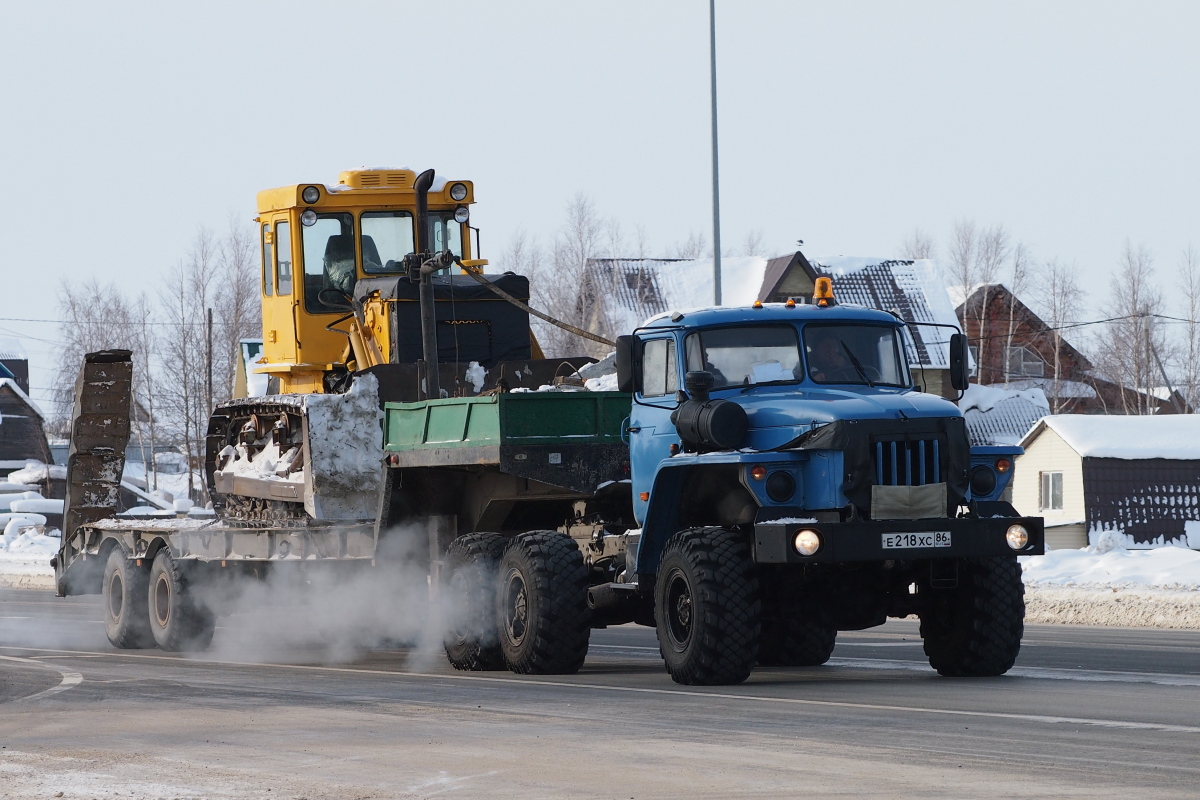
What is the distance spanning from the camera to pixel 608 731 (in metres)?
10.4

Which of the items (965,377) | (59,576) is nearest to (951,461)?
(965,377)

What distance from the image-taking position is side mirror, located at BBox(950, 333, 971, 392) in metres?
14.0

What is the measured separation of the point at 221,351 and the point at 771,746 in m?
66.3

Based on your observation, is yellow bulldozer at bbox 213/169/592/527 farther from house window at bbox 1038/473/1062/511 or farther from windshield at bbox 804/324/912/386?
house window at bbox 1038/473/1062/511

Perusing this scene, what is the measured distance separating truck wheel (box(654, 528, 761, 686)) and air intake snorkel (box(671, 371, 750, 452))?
25.6 inches

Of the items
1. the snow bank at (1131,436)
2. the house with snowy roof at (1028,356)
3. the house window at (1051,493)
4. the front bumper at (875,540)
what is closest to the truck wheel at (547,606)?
the front bumper at (875,540)

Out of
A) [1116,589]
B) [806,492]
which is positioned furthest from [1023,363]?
Result: [806,492]

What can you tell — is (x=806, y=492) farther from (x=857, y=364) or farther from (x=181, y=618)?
(x=181, y=618)

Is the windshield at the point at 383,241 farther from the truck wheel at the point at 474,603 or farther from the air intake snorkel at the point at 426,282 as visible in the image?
the truck wheel at the point at 474,603

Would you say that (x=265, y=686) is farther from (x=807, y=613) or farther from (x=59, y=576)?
(x=59, y=576)

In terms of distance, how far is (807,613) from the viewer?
13.6m

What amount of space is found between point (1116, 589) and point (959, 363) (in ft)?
31.9

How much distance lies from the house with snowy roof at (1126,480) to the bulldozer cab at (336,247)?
2533 cm

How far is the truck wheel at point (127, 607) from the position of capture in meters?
19.8
